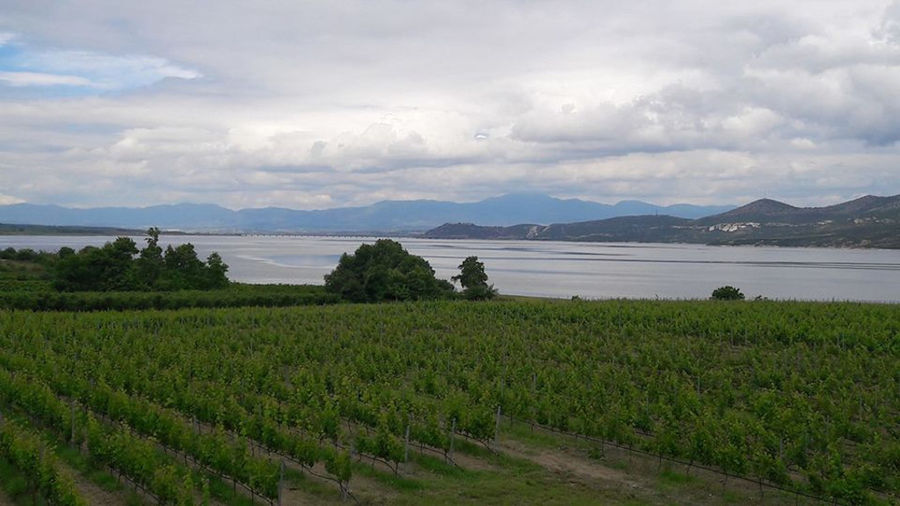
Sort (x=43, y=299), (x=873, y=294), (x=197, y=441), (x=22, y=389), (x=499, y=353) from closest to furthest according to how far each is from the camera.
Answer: (x=197, y=441) → (x=22, y=389) → (x=499, y=353) → (x=43, y=299) → (x=873, y=294)

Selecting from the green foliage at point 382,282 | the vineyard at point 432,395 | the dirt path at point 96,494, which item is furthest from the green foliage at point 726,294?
the dirt path at point 96,494

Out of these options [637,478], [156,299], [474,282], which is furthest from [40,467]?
[474,282]

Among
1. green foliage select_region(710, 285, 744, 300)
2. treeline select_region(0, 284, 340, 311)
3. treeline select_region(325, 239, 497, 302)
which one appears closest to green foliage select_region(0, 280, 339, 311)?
treeline select_region(0, 284, 340, 311)

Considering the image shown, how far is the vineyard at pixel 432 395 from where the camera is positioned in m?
13.8

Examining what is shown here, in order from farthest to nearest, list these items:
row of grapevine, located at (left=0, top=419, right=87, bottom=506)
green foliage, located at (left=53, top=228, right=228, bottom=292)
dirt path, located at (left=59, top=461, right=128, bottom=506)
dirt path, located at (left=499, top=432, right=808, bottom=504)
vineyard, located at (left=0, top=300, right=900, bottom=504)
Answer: green foliage, located at (left=53, top=228, right=228, bottom=292)
dirt path, located at (left=499, top=432, right=808, bottom=504)
vineyard, located at (left=0, top=300, right=900, bottom=504)
dirt path, located at (left=59, top=461, right=128, bottom=506)
row of grapevine, located at (left=0, top=419, right=87, bottom=506)

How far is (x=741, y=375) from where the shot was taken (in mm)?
24578

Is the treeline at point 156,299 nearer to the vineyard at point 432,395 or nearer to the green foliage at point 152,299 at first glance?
the green foliage at point 152,299

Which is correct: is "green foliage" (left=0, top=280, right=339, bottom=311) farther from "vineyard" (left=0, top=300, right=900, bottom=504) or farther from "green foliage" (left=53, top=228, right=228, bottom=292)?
"vineyard" (left=0, top=300, right=900, bottom=504)

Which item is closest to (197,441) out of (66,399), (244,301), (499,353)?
(66,399)

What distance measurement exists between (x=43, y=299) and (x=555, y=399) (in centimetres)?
3629

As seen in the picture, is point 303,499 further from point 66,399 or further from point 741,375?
point 741,375

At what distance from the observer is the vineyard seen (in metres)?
13.8

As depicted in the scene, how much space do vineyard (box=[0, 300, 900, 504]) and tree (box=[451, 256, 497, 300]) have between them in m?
17.3

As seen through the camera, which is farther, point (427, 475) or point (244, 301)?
point (244, 301)
